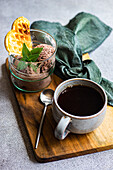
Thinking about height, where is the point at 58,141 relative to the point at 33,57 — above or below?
below

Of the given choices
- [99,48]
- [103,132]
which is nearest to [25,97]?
[103,132]

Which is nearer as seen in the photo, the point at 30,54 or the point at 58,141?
the point at 58,141

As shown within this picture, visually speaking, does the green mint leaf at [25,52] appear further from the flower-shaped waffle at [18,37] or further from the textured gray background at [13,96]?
the textured gray background at [13,96]

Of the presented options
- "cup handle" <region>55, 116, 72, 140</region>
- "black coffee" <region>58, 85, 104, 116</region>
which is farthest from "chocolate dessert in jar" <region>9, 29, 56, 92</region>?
"cup handle" <region>55, 116, 72, 140</region>

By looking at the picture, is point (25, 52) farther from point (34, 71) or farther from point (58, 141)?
point (58, 141)

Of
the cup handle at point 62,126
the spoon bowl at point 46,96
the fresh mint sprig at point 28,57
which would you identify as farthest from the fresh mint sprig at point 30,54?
the cup handle at point 62,126

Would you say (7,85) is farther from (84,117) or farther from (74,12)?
(74,12)

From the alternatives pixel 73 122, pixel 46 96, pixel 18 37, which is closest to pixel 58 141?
pixel 73 122
